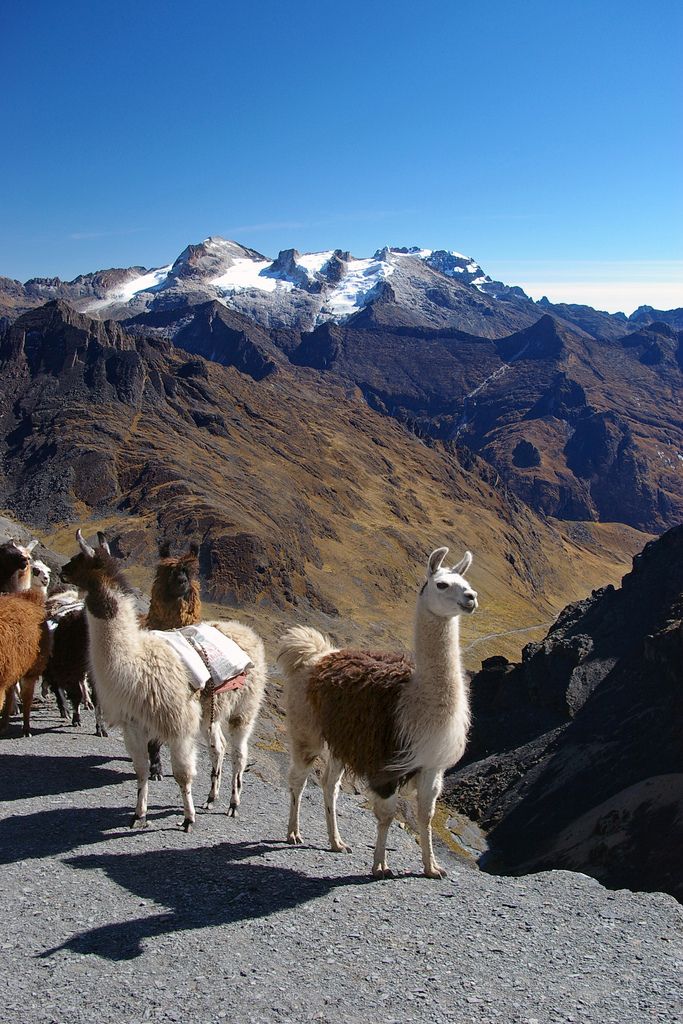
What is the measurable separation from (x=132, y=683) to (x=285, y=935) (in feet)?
13.1

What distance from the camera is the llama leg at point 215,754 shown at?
12.6 m

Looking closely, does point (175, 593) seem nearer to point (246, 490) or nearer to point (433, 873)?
point (433, 873)

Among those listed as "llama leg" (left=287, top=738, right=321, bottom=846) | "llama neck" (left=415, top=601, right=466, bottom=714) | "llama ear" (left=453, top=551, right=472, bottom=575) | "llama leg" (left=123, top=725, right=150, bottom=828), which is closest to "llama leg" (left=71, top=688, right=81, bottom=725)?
"llama leg" (left=123, top=725, right=150, bottom=828)

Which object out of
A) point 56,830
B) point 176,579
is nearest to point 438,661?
point 56,830

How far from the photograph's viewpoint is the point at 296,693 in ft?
38.0

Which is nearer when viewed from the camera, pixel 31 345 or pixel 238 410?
pixel 31 345

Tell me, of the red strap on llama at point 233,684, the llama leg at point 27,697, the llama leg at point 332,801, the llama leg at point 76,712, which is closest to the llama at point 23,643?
the llama leg at point 27,697

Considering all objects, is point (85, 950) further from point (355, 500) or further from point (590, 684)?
point (355, 500)

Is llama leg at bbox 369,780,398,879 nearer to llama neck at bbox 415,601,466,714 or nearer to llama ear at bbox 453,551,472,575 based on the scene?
llama neck at bbox 415,601,466,714

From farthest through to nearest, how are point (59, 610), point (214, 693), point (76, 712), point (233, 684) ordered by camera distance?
1. point (76, 712)
2. point (59, 610)
3. point (233, 684)
4. point (214, 693)

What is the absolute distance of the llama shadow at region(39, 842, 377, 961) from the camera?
27.3 ft

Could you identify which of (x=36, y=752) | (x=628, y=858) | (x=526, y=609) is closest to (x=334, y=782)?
(x=36, y=752)

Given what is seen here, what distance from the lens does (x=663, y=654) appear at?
43.4 metres

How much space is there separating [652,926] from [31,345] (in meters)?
119
